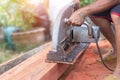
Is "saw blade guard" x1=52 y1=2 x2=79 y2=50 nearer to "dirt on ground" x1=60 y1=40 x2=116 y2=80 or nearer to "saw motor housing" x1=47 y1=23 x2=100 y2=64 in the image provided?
Result: "saw motor housing" x1=47 y1=23 x2=100 y2=64

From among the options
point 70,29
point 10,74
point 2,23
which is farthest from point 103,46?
point 2,23

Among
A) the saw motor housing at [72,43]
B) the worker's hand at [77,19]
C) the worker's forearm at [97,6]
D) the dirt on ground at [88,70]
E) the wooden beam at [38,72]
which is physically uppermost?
the worker's forearm at [97,6]

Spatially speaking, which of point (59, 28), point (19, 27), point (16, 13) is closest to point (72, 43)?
point (59, 28)

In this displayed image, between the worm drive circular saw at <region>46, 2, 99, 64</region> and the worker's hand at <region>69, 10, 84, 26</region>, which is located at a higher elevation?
the worker's hand at <region>69, 10, 84, 26</region>

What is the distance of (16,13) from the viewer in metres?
→ 6.86

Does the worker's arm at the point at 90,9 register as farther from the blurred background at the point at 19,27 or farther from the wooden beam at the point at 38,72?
the blurred background at the point at 19,27

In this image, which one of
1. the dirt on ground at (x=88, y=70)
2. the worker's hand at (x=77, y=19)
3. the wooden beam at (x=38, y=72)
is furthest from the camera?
the dirt on ground at (x=88, y=70)

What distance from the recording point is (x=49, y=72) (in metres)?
2.19

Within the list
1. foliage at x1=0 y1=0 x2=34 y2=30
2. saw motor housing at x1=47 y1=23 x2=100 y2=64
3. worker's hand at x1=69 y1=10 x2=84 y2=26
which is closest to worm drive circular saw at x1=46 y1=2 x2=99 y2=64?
saw motor housing at x1=47 y1=23 x2=100 y2=64

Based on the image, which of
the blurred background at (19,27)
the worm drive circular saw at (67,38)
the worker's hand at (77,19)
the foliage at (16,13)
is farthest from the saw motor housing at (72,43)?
the foliage at (16,13)

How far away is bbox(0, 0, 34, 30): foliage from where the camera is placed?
21.5 ft

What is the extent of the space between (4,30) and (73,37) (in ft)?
15.4

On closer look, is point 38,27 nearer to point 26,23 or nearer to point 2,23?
point 26,23

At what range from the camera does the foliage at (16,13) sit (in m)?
6.56
